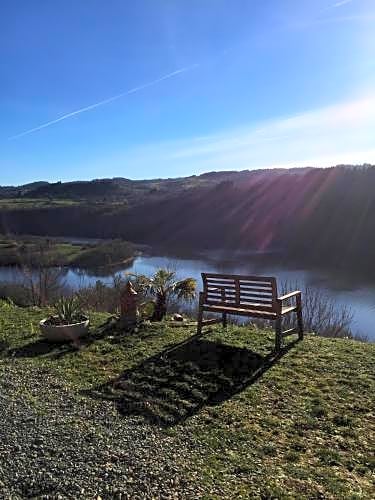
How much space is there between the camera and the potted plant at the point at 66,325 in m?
6.37

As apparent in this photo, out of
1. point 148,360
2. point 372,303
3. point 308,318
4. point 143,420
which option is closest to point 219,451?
point 143,420

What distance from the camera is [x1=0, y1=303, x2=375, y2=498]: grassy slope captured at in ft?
9.32

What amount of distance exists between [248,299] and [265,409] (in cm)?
230

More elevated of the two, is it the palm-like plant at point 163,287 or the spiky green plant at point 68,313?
the palm-like plant at point 163,287

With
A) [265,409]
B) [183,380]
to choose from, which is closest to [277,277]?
[183,380]

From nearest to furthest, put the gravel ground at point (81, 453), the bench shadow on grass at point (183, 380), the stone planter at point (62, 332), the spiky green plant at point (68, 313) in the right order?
the gravel ground at point (81, 453)
the bench shadow on grass at point (183, 380)
the stone planter at point (62, 332)
the spiky green plant at point (68, 313)

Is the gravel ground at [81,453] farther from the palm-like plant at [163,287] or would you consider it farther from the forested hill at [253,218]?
the forested hill at [253,218]

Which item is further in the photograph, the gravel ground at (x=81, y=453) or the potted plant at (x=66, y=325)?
the potted plant at (x=66, y=325)

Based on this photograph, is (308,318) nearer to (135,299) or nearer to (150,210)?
(135,299)

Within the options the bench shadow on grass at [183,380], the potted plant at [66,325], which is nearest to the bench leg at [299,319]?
the bench shadow on grass at [183,380]

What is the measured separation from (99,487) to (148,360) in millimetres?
2728

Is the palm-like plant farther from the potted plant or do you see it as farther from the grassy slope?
the potted plant

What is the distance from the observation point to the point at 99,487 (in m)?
2.66

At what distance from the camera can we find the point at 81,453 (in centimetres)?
303
